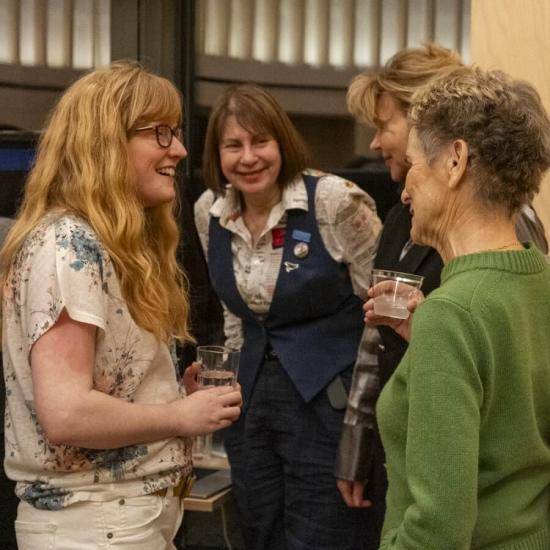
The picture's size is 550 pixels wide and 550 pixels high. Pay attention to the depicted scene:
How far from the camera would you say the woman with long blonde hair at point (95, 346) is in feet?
7.02

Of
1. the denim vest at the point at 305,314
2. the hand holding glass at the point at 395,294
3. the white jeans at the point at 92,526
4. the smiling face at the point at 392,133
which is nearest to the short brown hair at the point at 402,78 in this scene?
the smiling face at the point at 392,133

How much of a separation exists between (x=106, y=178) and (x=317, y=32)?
2613 millimetres

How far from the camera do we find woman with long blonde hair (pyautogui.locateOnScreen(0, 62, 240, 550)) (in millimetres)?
2139

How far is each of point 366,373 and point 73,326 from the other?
1.28m

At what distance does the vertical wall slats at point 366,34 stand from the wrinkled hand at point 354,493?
2081 millimetres

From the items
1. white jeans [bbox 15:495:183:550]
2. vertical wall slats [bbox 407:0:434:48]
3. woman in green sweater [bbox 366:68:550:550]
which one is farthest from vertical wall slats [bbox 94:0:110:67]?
woman in green sweater [bbox 366:68:550:550]

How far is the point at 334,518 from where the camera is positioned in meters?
3.45

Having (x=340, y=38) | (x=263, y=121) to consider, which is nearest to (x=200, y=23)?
(x=340, y=38)

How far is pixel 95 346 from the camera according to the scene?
2209mm

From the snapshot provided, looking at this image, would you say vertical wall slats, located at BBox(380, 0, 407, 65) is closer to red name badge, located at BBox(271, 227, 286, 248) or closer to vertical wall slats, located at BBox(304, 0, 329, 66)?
vertical wall slats, located at BBox(304, 0, 329, 66)

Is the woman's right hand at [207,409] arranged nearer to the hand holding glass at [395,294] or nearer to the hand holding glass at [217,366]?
the hand holding glass at [217,366]

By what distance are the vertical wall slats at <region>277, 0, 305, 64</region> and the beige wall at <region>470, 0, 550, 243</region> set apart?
68.7 inches

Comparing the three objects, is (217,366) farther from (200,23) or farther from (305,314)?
(200,23)

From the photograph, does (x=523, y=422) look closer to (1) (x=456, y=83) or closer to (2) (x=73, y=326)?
(1) (x=456, y=83)
